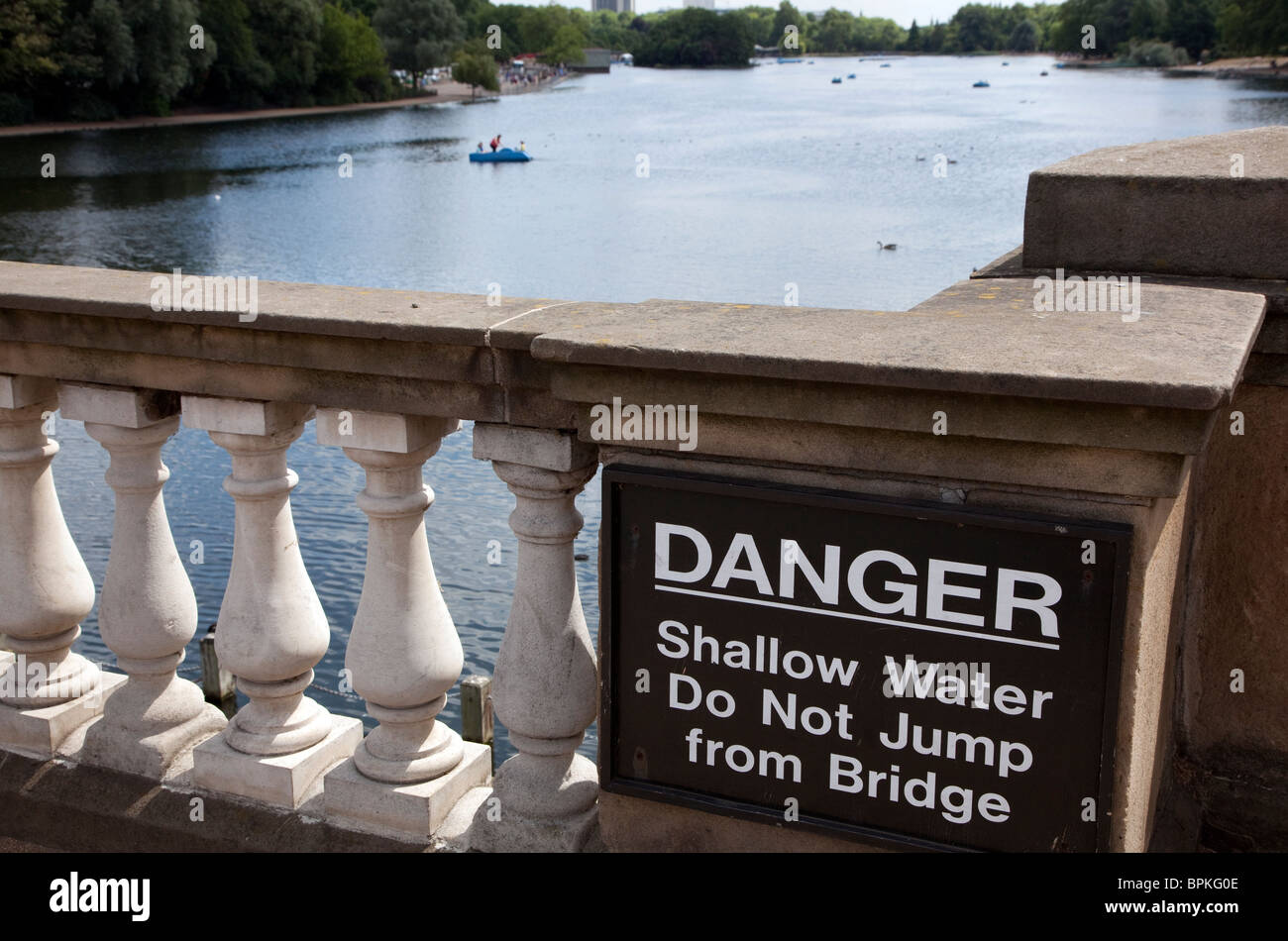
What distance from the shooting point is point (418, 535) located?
273cm

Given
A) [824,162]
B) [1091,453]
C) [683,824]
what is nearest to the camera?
[1091,453]

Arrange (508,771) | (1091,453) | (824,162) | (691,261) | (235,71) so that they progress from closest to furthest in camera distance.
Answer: (1091,453), (508,771), (691,261), (824,162), (235,71)

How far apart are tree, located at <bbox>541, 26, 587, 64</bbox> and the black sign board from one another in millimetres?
158238

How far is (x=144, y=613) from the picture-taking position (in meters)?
3.02

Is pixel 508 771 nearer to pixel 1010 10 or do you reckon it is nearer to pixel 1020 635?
pixel 1020 635

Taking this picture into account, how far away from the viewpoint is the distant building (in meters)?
170

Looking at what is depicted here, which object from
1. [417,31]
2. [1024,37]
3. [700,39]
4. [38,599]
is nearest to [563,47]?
[700,39]

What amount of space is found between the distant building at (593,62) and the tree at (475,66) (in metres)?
58.9

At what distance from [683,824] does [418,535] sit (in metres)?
0.77

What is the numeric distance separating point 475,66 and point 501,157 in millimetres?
46978

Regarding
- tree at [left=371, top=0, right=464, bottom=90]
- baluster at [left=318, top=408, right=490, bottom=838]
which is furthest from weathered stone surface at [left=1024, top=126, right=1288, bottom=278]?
tree at [left=371, top=0, right=464, bottom=90]

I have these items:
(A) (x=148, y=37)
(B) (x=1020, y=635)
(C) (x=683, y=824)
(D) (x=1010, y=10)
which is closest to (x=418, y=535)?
(C) (x=683, y=824)

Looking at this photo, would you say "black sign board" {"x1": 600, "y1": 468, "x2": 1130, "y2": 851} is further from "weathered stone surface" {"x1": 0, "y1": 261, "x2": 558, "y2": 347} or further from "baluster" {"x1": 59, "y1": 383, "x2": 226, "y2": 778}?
"baluster" {"x1": 59, "y1": 383, "x2": 226, "y2": 778}

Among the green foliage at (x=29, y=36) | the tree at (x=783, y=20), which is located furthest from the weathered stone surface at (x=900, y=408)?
the tree at (x=783, y=20)
